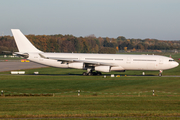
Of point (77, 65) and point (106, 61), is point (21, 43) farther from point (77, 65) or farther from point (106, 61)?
point (106, 61)

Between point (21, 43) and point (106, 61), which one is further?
point (21, 43)

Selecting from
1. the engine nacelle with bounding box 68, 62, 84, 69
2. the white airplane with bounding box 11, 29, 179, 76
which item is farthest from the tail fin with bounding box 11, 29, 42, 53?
the engine nacelle with bounding box 68, 62, 84, 69

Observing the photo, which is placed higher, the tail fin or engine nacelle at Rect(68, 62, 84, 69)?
the tail fin

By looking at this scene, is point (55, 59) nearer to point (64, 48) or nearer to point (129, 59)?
point (129, 59)

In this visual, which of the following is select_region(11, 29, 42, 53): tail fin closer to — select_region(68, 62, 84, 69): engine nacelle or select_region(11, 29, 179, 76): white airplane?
select_region(11, 29, 179, 76): white airplane

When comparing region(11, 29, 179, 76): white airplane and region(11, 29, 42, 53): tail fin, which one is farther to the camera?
region(11, 29, 42, 53): tail fin

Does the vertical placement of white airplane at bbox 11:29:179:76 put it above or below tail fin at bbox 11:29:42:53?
below

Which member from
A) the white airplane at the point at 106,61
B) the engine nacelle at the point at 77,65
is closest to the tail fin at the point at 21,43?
the white airplane at the point at 106,61

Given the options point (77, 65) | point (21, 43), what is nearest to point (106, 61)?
point (77, 65)

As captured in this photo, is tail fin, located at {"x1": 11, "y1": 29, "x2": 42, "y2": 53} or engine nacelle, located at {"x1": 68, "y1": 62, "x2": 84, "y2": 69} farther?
tail fin, located at {"x1": 11, "y1": 29, "x2": 42, "y2": 53}

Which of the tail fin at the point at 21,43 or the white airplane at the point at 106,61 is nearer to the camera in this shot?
the white airplane at the point at 106,61

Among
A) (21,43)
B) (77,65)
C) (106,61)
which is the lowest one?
(77,65)

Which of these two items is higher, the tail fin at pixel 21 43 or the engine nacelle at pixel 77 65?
the tail fin at pixel 21 43

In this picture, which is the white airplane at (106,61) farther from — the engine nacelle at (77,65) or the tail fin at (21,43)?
the tail fin at (21,43)
